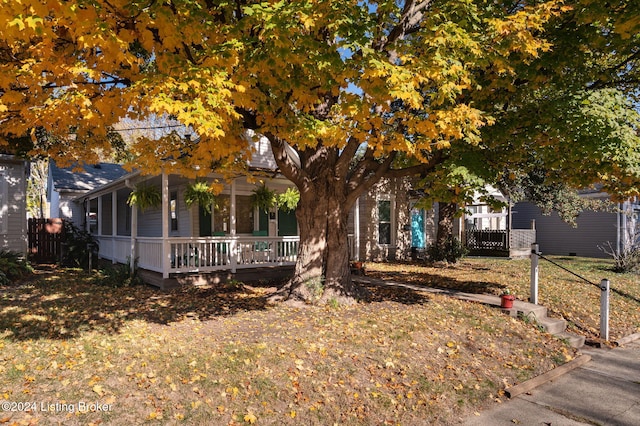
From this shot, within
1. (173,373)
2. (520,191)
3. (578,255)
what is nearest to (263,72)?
(173,373)

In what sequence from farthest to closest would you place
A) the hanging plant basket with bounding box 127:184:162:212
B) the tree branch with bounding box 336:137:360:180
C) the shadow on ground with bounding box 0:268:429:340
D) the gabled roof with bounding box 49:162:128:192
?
the gabled roof with bounding box 49:162:128:192, the hanging plant basket with bounding box 127:184:162:212, the tree branch with bounding box 336:137:360:180, the shadow on ground with bounding box 0:268:429:340

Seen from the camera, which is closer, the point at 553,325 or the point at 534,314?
the point at 553,325

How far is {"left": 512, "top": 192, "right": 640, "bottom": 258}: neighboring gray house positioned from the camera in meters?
18.9

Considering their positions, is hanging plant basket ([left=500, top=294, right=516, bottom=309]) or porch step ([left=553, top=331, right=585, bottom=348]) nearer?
porch step ([left=553, top=331, right=585, bottom=348])

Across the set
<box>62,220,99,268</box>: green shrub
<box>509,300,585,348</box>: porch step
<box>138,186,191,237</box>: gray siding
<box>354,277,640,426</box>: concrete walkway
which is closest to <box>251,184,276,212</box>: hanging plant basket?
<box>138,186,191,237</box>: gray siding

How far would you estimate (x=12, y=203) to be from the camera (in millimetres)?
13711

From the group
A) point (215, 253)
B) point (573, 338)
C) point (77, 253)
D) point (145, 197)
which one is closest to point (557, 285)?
point (573, 338)

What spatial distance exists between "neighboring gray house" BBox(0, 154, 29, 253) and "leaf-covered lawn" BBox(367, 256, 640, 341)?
1148 cm

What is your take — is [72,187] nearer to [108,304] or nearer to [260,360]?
[108,304]

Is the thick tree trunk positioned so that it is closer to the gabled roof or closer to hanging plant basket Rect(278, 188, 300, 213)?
hanging plant basket Rect(278, 188, 300, 213)

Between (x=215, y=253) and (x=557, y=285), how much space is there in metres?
9.23

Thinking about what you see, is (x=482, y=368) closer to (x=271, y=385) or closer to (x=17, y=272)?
(x=271, y=385)

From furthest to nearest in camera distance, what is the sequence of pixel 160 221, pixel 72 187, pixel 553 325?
pixel 72 187
pixel 160 221
pixel 553 325

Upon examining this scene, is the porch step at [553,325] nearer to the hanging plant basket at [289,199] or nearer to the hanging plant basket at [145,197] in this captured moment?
the hanging plant basket at [289,199]
